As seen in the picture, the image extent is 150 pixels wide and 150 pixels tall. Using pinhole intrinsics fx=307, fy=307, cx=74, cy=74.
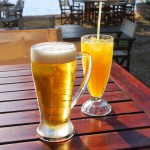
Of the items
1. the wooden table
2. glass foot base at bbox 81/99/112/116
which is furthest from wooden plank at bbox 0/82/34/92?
glass foot base at bbox 81/99/112/116

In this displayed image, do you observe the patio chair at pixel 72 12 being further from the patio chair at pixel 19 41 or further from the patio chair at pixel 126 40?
the patio chair at pixel 19 41

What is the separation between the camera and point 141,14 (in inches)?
347

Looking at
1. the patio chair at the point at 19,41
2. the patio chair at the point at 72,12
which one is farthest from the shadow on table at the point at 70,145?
the patio chair at the point at 72,12

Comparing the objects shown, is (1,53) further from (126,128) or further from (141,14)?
(141,14)

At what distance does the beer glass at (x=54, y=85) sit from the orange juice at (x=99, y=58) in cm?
8

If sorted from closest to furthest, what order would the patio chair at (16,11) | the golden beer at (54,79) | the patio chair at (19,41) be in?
the golden beer at (54,79), the patio chair at (19,41), the patio chair at (16,11)

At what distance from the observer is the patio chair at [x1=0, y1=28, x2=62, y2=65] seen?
2164 millimetres

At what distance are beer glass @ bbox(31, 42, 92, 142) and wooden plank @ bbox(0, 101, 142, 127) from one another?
0.27ft

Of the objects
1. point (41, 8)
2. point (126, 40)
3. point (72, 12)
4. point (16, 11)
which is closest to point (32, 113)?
point (126, 40)

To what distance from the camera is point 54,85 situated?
684 millimetres

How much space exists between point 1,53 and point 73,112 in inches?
56.1

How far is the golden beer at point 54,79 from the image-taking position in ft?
2.24

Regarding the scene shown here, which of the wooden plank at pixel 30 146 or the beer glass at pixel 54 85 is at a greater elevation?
the beer glass at pixel 54 85

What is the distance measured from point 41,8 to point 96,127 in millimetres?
9572
